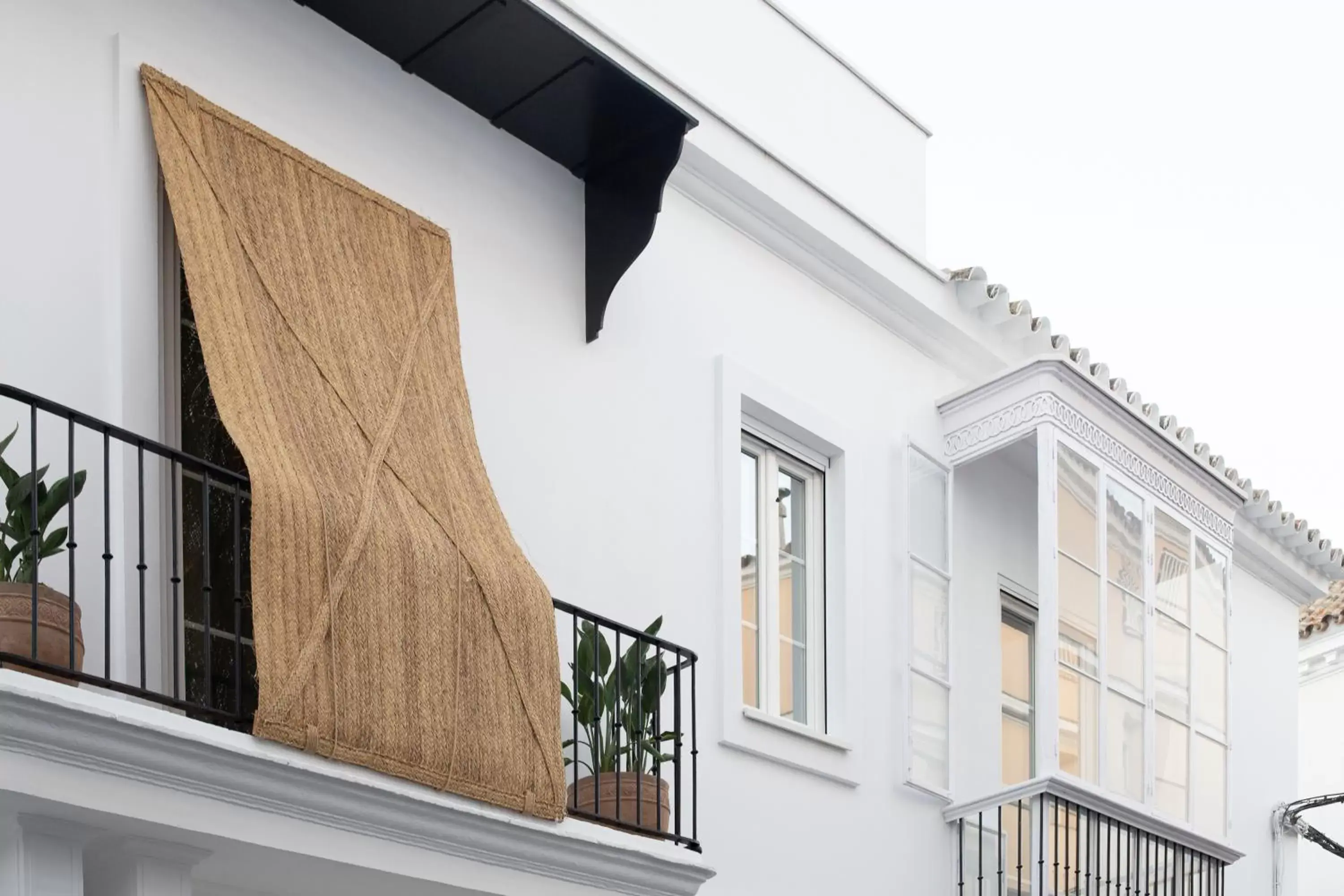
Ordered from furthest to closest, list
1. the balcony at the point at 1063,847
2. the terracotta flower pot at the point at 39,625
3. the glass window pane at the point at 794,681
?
the balcony at the point at 1063,847
the glass window pane at the point at 794,681
the terracotta flower pot at the point at 39,625

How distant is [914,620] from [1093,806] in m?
1.29

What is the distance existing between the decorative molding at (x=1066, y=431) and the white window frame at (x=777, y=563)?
1.14 metres

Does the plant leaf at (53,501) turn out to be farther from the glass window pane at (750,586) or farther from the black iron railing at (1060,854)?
the black iron railing at (1060,854)

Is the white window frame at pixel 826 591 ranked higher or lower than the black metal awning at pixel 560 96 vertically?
lower

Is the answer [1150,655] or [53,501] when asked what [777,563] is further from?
[53,501]

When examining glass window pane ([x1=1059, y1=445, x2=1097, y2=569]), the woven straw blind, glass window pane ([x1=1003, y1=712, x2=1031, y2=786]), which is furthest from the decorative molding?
the woven straw blind

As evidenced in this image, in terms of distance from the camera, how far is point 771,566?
9.62 meters

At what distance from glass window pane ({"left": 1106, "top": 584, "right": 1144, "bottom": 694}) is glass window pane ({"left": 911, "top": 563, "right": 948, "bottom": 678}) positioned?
0.89 metres

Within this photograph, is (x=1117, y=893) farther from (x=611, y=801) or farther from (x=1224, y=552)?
(x=611, y=801)

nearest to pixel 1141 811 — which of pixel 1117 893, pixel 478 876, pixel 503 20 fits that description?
pixel 1117 893

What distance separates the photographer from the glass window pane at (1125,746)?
10.4 meters

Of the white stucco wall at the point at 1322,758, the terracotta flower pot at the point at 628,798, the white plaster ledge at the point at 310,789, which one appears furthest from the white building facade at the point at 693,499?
the white stucco wall at the point at 1322,758

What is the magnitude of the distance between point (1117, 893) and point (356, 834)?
503cm

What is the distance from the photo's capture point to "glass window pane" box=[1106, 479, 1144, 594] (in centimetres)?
1073
